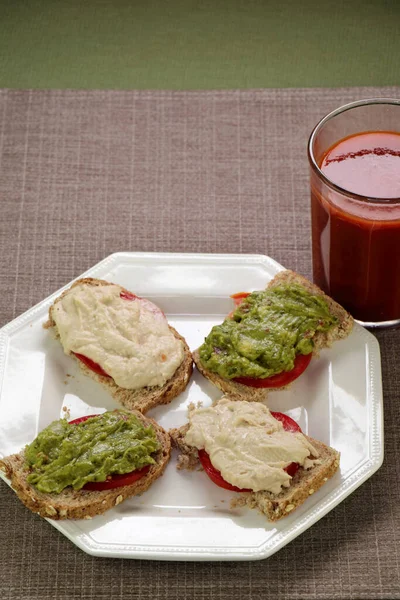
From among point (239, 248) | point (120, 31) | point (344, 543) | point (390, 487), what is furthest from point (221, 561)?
point (120, 31)

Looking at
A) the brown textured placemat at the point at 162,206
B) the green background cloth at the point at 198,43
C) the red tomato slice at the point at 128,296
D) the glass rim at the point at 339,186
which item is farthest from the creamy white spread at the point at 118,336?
the green background cloth at the point at 198,43

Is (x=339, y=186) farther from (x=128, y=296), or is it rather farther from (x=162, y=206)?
(x=162, y=206)

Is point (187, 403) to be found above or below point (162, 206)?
below

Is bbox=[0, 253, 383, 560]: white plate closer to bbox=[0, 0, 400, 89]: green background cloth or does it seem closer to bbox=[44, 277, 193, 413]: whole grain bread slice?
bbox=[44, 277, 193, 413]: whole grain bread slice

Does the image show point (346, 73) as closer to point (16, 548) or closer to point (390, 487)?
point (390, 487)

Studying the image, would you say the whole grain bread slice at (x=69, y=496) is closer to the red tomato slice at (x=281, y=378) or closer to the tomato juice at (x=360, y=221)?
the red tomato slice at (x=281, y=378)

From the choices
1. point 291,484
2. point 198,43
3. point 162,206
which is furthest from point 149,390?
point 198,43
